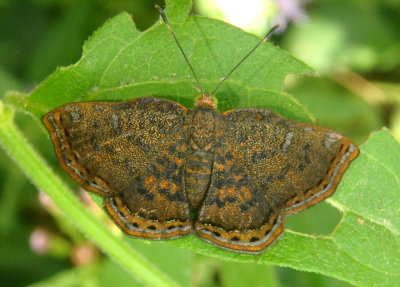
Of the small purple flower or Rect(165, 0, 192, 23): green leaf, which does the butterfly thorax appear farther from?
the small purple flower

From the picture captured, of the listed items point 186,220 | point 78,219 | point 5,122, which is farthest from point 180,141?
point 5,122

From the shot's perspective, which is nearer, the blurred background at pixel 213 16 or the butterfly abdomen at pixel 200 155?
the butterfly abdomen at pixel 200 155

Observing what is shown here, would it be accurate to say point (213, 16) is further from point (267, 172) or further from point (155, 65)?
point (267, 172)

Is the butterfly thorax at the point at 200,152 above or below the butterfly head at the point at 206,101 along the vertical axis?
below

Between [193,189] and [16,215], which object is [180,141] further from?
[16,215]

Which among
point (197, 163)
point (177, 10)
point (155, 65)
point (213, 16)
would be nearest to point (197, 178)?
point (197, 163)

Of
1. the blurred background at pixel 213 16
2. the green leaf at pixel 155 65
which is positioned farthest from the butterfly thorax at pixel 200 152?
the blurred background at pixel 213 16

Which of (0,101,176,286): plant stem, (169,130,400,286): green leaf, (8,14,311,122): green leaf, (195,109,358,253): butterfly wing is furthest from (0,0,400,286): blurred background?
(8,14,311,122): green leaf

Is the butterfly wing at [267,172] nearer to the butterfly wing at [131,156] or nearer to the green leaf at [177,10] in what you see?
the butterfly wing at [131,156]
